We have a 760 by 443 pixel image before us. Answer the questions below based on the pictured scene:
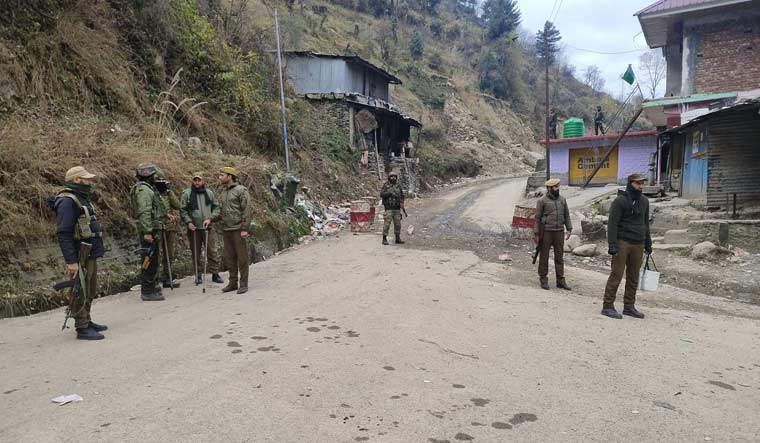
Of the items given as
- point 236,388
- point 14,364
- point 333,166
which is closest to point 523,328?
point 236,388

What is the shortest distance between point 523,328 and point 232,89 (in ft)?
42.2

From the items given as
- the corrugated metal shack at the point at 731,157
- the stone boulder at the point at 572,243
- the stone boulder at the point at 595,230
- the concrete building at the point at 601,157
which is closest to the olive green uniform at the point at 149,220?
the stone boulder at the point at 572,243

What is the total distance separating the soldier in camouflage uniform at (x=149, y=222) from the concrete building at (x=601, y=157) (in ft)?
88.3

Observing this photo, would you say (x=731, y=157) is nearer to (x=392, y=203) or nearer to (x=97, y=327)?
Answer: (x=392, y=203)

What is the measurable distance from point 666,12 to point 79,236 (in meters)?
19.5

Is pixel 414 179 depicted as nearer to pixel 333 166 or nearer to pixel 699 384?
pixel 333 166

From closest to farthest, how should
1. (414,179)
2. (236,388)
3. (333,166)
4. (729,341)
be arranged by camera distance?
(236,388), (729,341), (333,166), (414,179)

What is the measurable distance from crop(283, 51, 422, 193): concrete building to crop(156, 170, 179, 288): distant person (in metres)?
17.7

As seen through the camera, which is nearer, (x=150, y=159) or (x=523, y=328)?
(x=523, y=328)

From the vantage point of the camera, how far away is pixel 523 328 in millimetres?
5516

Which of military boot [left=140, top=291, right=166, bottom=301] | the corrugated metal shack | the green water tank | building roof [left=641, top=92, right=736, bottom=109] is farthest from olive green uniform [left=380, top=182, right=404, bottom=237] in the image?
the green water tank

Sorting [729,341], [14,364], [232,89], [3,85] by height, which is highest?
[232,89]

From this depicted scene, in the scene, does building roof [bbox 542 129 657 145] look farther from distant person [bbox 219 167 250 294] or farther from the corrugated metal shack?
distant person [bbox 219 167 250 294]

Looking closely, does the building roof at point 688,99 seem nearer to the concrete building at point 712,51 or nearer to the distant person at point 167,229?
the concrete building at point 712,51
